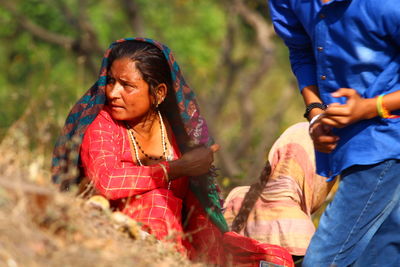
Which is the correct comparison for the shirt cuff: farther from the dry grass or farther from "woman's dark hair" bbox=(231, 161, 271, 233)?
"woman's dark hair" bbox=(231, 161, 271, 233)

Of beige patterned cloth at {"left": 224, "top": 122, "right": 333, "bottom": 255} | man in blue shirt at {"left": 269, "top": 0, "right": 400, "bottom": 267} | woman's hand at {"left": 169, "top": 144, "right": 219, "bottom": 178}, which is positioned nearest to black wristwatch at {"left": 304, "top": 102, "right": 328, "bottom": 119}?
man in blue shirt at {"left": 269, "top": 0, "right": 400, "bottom": 267}

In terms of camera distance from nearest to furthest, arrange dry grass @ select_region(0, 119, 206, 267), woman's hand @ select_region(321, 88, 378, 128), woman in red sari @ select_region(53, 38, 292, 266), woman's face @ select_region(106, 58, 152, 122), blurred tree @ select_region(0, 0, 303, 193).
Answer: dry grass @ select_region(0, 119, 206, 267)
woman's hand @ select_region(321, 88, 378, 128)
woman in red sari @ select_region(53, 38, 292, 266)
woman's face @ select_region(106, 58, 152, 122)
blurred tree @ select_region(0, 0, 303, 193)

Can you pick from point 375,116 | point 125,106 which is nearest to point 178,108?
point 125,106

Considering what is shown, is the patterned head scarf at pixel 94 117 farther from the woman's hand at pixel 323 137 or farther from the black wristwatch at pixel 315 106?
the woman's hand at pixel 323 137

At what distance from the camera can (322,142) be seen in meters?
3.48

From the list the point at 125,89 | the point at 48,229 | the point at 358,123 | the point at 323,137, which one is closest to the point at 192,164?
the point at 125,89

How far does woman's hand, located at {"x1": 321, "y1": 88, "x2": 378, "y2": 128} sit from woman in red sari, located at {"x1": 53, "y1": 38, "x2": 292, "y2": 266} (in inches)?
45.8

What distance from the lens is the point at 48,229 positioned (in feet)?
9.56

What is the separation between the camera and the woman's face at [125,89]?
4.31m

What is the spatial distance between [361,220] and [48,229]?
1.35 metres

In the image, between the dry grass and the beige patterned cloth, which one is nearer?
the dry grass

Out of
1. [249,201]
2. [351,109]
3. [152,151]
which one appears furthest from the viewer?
[249,201]

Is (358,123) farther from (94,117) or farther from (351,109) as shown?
(94,117)

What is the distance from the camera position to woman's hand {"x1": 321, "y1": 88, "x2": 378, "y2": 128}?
3.29 m
